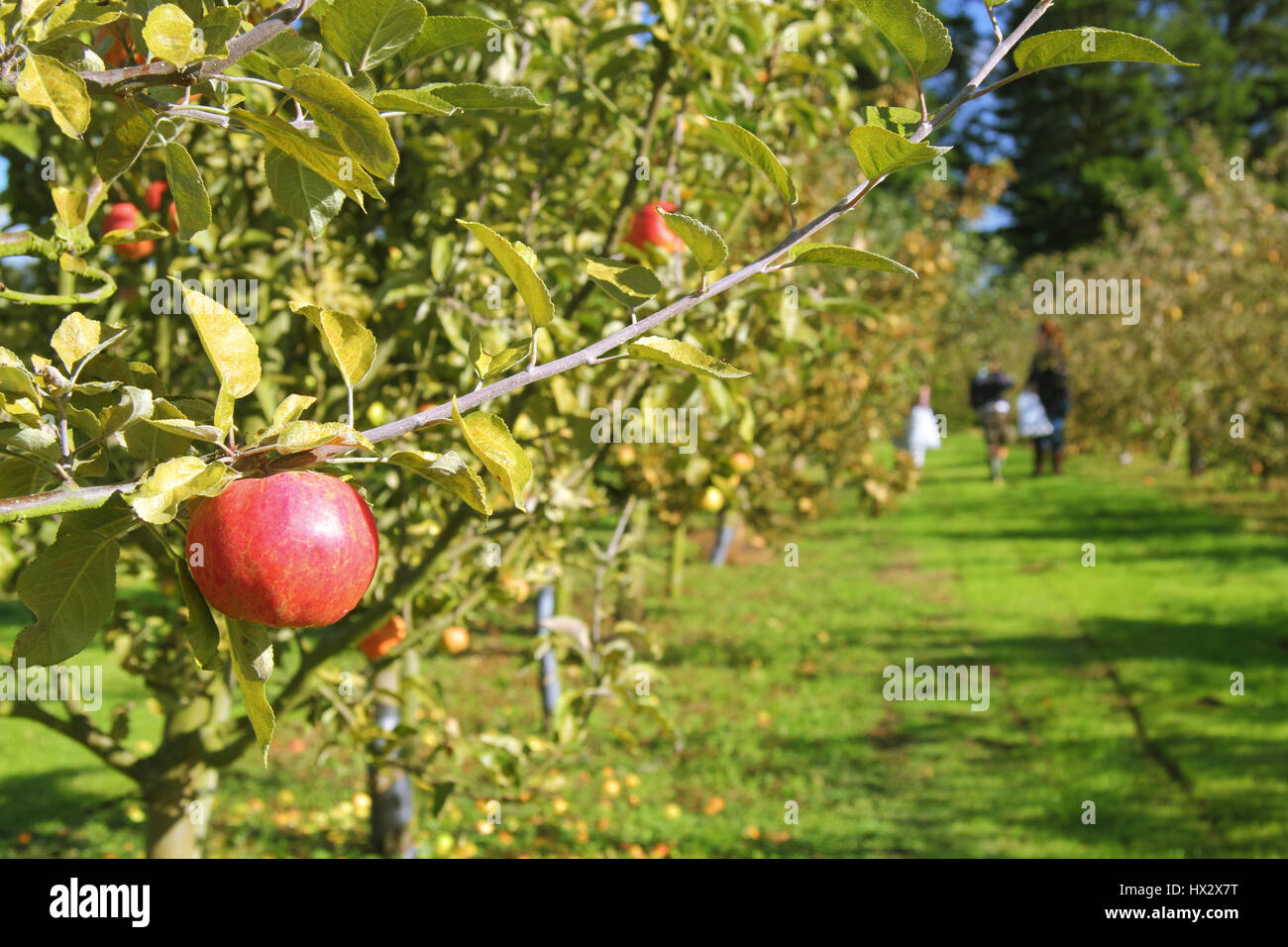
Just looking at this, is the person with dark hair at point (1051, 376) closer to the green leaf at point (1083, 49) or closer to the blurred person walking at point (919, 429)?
the blurred person walking at point (919, 429)

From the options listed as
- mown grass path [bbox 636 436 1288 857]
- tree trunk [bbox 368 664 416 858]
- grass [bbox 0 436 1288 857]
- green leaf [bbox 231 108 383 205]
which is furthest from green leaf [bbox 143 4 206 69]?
mown grass path [bbox 636 436 1288 857]

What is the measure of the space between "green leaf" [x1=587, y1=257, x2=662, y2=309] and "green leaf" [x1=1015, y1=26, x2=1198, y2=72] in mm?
410

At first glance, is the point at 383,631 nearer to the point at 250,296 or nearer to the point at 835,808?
the point at 250,296

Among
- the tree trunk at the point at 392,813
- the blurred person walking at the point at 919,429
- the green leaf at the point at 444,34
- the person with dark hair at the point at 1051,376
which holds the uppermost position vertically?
the person with dark hair at the point at 1051,376

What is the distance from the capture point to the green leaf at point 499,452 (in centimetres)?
95

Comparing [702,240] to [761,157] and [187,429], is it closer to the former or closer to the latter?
[761,157]

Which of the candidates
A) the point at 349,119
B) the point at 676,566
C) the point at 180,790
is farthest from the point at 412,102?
the point at 676,566

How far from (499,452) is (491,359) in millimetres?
142

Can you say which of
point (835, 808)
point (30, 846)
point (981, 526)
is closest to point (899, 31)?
point (835, 808)

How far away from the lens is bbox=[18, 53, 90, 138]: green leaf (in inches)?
36.3

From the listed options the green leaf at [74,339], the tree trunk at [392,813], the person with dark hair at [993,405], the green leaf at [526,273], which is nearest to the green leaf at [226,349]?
the green leaf at [74,339]

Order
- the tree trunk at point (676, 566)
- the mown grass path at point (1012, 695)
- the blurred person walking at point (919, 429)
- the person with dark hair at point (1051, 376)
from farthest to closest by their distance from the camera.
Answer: the blurred person walking at point (919, 429)
the person with dark hair at point (1051, 376)
the tree trunk at point (676, 566)
the mown grass path at point (1012, 695)

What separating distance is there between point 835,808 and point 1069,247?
32.2 meters

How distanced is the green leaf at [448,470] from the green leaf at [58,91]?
0.40 meters
